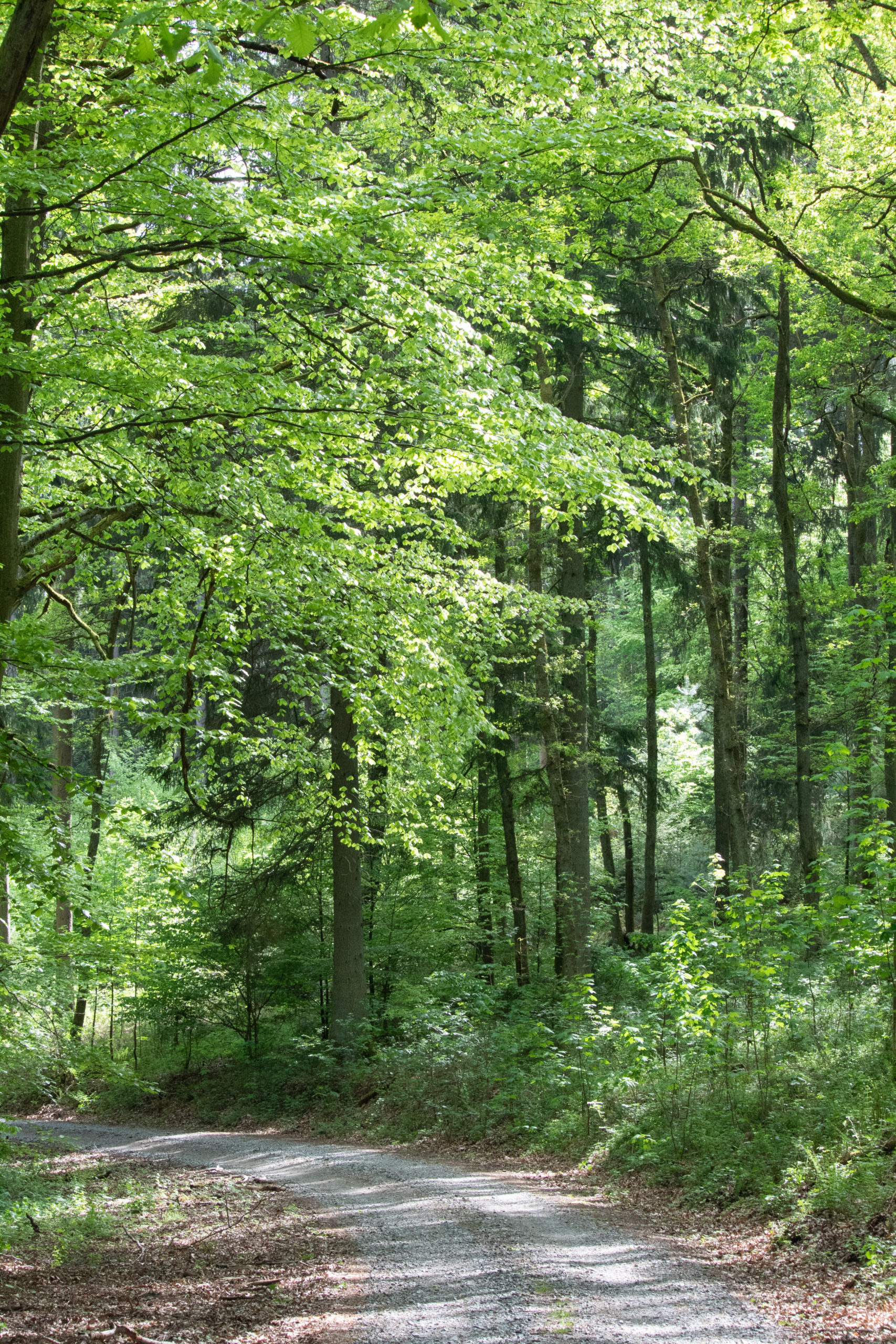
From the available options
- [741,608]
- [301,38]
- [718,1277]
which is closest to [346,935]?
[718,1277]

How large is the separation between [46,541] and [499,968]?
32.2ft

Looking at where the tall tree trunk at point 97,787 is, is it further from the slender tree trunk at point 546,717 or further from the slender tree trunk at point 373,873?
the slender tree trunk at point 546,717

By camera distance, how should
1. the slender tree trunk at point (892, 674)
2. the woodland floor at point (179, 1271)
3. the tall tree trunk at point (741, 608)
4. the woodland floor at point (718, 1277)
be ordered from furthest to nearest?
1. the tall tree trunk at point (741, 608)
2. the slender tree trunk at point (892, 674)
3. the woodland floor at point (179, 1271)
4. the woodland floor at point (718, 1277)

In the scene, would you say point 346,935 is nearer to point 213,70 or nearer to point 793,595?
point 793,595

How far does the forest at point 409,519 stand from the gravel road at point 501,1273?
100 centimetres

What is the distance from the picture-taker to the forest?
19.9 ft

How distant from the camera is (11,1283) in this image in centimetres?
598

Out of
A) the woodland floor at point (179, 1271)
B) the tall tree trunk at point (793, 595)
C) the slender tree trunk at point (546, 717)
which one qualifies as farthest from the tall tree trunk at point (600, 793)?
the woodland floor at point (179, 1271)

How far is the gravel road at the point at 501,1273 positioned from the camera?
4684 mm

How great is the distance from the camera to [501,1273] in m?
5.55

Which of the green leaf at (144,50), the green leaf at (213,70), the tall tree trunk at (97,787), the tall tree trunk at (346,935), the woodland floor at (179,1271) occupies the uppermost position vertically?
the green leaf at (144,50)

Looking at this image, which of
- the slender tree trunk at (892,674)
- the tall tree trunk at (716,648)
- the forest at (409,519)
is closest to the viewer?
the forest at (409,519)

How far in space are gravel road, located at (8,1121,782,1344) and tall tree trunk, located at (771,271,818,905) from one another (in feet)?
29.5

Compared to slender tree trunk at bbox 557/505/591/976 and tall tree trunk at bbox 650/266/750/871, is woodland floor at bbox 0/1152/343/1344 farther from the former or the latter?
tall tree trunk at bbox 650/266/750/871
